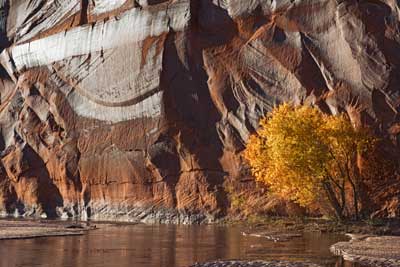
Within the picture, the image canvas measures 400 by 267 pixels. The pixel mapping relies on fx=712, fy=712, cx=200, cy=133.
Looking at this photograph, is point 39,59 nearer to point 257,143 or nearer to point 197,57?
point 197,57

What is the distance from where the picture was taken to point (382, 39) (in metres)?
46.1

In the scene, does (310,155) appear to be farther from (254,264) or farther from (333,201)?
(254,264)

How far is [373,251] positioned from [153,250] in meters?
7.91

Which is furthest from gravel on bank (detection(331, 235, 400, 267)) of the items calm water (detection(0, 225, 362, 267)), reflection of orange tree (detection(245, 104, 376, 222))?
reflection of orange tree (detection(245, 104, 376, 222))

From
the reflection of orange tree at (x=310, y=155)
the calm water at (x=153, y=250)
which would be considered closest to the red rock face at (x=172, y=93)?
the reflection of orange tree at (x=310, y=155)

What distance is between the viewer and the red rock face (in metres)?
46.9

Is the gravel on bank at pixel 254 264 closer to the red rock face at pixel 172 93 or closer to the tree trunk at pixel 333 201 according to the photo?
the tree trunk at pixel 333 201

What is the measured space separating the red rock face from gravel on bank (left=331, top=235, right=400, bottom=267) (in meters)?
15.5

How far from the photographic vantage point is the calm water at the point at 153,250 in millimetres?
21859

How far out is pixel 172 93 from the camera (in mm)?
53875

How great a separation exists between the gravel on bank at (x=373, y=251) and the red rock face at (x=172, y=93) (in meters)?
15.5

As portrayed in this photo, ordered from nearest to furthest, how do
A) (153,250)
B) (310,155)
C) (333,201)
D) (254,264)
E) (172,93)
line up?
(254,264), (153,250), (310,155), (333,201), (172,93)


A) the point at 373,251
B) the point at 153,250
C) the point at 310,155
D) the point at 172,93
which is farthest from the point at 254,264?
the point at 172,93

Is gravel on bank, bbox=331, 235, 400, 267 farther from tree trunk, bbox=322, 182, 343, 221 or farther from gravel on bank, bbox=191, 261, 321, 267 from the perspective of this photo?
tree trunk, bbox=322, 182, 343, 221
